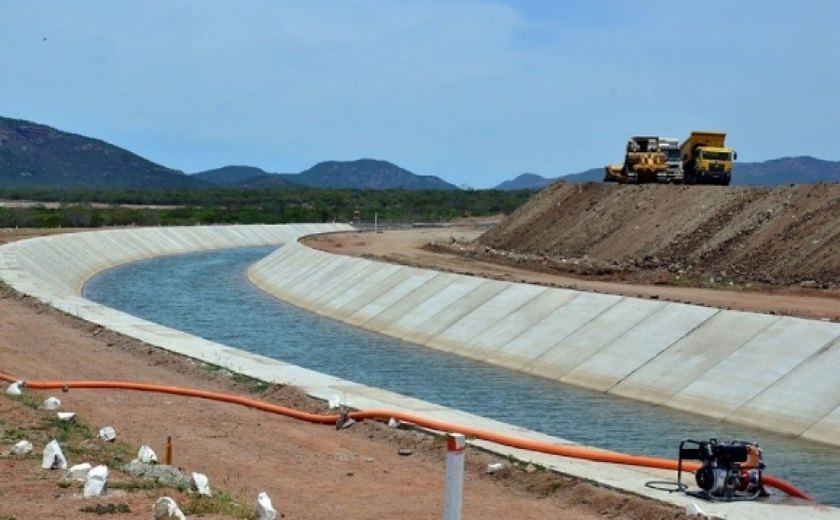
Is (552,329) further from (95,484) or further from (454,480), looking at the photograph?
(454,480)

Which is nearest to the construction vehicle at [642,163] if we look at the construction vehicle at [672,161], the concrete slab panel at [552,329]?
the construction vehicle at [672,161]

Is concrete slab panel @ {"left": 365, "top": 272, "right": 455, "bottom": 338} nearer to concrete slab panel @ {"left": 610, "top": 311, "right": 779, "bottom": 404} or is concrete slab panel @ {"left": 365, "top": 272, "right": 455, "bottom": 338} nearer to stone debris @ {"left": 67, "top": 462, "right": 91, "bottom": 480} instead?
concrete slab panel @ {"left": 610, "top": 311, "right": 779, "bottom": 404}

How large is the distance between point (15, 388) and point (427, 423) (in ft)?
22.8

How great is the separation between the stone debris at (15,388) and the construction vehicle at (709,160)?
43.4 metres

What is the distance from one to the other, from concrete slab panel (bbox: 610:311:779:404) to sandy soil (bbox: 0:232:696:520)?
7.74 metres

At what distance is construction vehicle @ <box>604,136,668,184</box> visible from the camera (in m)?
60.0

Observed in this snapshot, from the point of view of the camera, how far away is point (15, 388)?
19969mm

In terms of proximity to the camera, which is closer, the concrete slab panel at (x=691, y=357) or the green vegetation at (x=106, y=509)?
the green vegetation at (x=106, y=509)

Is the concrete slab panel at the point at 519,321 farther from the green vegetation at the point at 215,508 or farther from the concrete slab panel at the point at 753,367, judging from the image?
the green vegetation at the point at 215,508

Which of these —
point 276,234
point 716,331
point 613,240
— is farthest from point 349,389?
point 276,234

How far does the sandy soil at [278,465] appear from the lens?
1262cm

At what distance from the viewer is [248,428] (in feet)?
59.1

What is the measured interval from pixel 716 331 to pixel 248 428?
1206cm

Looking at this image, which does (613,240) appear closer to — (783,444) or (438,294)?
(438,294)
